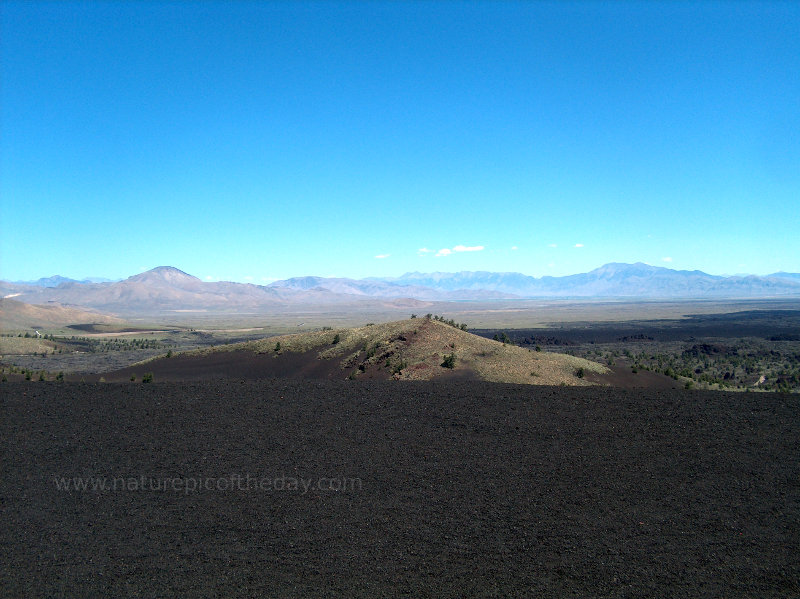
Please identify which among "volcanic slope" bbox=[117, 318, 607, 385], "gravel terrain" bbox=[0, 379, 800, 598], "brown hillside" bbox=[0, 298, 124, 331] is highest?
"brown hillside" bbox=[0, 298, 124, 331]

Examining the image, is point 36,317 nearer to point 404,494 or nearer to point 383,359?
point 383,359

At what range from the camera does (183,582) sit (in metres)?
8.29

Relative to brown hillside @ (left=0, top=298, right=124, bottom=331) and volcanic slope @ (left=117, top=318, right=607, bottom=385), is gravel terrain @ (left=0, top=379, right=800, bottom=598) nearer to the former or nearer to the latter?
volcanic slope @ (left=117, top=318, right=607, bottom=385)

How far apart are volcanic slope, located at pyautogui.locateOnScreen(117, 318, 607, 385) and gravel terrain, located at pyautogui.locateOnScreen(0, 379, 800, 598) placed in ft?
15.3

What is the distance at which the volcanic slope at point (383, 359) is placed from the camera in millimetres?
21391

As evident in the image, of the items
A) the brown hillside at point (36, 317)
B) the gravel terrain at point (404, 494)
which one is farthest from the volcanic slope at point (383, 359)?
the brown hillside at point (36, 317)

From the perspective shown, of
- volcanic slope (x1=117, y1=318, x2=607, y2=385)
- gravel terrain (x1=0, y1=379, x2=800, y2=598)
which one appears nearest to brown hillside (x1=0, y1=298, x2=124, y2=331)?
volcanic slope (x1=117, y1=318, x2=607, y2=385)

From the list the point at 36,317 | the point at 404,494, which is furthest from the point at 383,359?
the point at 36,317

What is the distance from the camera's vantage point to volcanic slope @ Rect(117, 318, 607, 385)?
2139 cm

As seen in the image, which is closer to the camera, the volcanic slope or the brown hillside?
the volcanic slope

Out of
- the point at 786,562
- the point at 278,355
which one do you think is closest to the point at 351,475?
the point at 786,562

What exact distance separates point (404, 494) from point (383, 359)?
12.5 m

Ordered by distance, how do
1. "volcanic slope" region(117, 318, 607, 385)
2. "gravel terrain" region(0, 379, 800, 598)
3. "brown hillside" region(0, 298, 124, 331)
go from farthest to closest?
"brown hillside" region(0, 298, 124, 331), "volcanic slope" region(117, 318, 607, 385), "gravel terrain" region(0, 379, 800, 598)

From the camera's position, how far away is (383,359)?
76.5 ft
